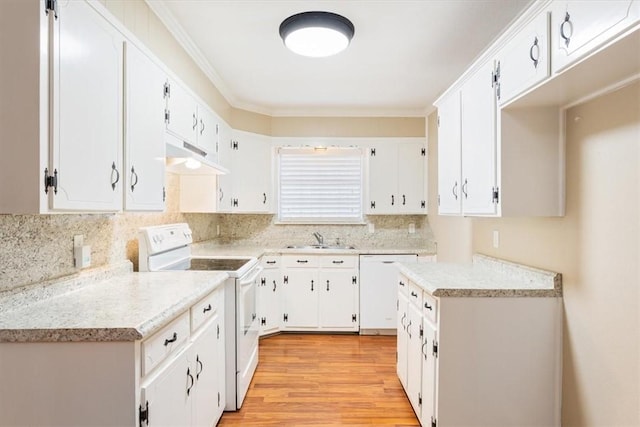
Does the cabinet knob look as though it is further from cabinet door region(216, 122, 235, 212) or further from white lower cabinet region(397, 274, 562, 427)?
cabinet door region(216, 122, 235, 212)

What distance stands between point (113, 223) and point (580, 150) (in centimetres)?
259

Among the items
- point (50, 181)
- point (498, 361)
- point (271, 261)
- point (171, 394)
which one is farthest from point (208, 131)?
point (498, 361)

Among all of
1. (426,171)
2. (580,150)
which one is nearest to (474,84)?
(580,150)

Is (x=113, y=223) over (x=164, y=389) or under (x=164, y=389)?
over

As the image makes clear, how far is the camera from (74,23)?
1.24 metres

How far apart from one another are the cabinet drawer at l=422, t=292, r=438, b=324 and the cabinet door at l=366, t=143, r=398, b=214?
2.06 metres

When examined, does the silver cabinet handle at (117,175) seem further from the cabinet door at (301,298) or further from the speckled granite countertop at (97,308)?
the cabinet door at (301,298)

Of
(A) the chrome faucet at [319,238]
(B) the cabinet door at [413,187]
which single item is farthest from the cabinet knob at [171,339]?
(B) the cabinet door at [413,187]

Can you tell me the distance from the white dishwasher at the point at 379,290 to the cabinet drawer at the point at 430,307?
164 cm

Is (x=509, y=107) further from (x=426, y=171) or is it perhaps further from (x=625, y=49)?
(x=426, y=171)

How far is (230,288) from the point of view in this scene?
2.30 meters

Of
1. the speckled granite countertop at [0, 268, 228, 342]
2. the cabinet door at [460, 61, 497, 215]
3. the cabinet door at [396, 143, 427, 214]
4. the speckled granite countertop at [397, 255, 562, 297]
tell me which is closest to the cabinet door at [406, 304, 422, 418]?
the speckled granite countertop at [397, 255, 562, 297]

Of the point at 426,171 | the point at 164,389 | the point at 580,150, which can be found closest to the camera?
the point at 164,389

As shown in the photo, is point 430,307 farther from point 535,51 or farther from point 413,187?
point 413,187
